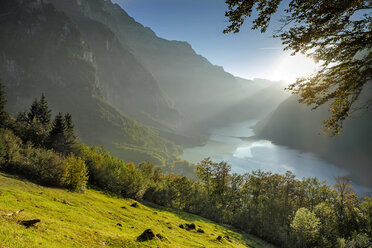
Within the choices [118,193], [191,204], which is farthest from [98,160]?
[191,204]

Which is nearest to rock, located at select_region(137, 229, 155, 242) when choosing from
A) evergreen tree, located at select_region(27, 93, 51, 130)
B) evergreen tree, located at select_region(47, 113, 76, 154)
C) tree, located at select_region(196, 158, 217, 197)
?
evergreen tree, located at select_region(47, 113, 76, 154)

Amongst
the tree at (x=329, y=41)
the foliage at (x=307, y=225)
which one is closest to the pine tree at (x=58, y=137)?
the tree at (x=329, y=41)

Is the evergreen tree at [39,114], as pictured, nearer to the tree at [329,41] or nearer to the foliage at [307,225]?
the tree at [329,41]

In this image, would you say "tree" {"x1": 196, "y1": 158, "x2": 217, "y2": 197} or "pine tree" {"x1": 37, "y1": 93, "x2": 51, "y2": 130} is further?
"tree" {"x1": 196, "y1": 158, "x2": 217, "y2": 197}

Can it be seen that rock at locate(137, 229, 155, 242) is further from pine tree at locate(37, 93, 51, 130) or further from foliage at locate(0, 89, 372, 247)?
pine tree at locate(37, 93, 51, 130)

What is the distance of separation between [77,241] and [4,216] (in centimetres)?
601

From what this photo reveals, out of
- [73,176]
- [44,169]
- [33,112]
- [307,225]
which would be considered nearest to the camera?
[44,169]

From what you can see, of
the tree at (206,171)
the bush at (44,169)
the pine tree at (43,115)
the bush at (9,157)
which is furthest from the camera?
the tree at (206,171)

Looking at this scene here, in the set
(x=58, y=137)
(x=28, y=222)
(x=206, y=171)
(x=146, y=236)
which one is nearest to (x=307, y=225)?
(x=206, y=171)

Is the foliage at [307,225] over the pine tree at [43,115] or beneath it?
beneath

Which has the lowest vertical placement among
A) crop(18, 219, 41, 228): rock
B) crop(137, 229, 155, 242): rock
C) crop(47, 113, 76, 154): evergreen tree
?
crop(137, 229, 155, 242): rock

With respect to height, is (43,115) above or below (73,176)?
above

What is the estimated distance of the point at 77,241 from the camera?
45.8 ft

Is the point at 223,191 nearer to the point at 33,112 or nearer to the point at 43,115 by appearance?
the point at 43,115
